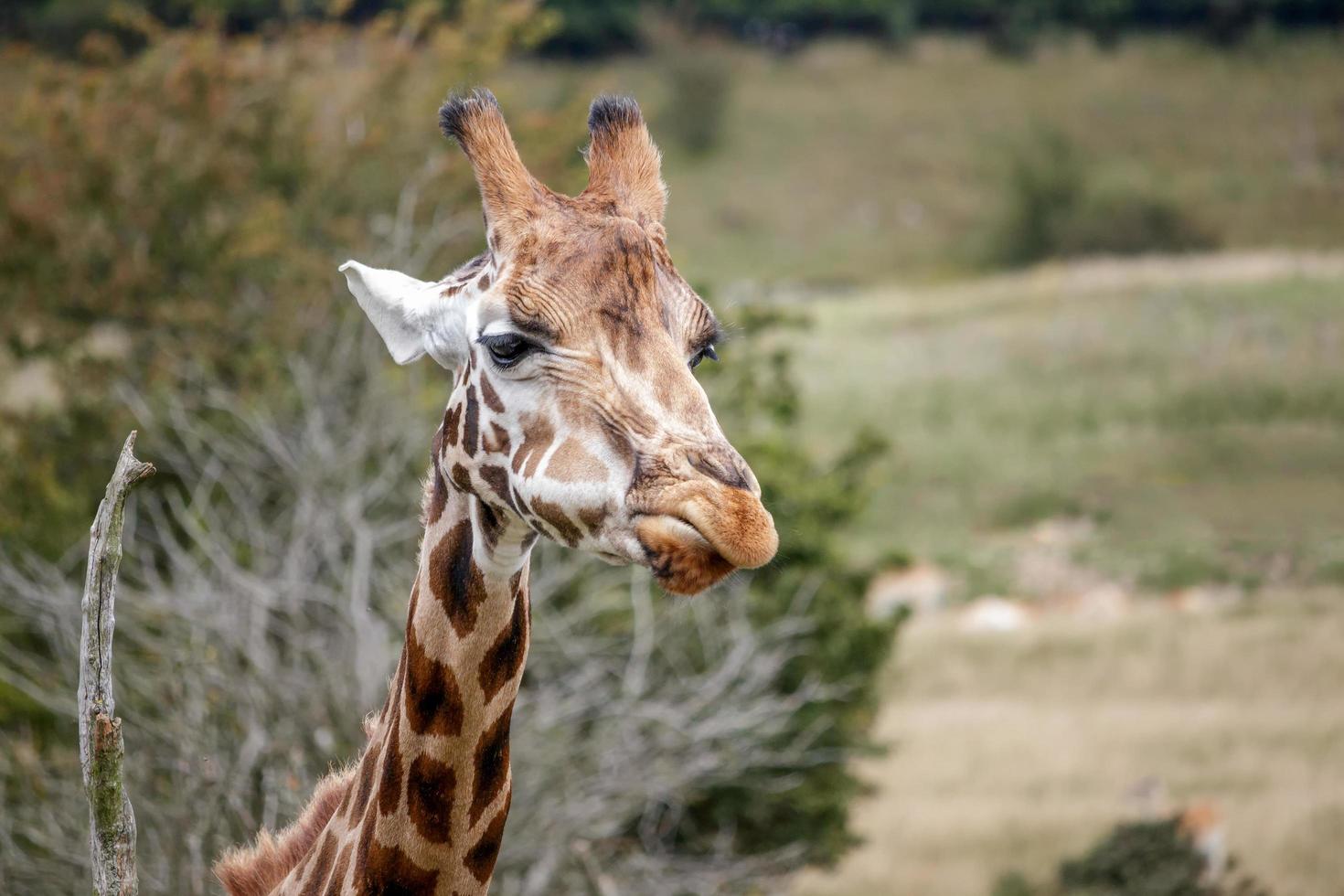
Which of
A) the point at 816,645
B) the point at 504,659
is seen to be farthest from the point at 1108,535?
the point at 504,659

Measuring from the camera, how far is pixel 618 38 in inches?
2413

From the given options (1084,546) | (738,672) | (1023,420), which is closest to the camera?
(738,672)

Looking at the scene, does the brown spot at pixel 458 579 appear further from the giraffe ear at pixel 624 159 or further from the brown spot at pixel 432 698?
the giraffe ear at pixel 624 159

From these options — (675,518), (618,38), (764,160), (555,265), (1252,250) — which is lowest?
(675,518)

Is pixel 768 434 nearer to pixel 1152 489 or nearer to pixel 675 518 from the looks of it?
pixel 675 518

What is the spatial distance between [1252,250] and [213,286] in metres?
43.6

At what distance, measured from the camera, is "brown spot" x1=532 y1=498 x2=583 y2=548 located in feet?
9.23

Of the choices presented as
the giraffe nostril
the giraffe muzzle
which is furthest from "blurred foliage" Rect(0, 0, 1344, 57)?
the giraffe muzzle

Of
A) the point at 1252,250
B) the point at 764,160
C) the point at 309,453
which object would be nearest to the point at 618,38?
the point at 764,160

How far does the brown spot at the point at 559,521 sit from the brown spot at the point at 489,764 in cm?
56

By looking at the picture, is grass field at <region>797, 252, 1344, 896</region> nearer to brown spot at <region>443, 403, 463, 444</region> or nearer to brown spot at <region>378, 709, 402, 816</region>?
brown spot at <region>378, 709, 402, 816</region>

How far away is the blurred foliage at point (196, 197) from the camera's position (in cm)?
1248

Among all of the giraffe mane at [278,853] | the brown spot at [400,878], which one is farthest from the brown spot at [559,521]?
the giraffe mane at [278,853]

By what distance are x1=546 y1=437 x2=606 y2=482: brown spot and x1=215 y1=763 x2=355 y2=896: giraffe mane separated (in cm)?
138
